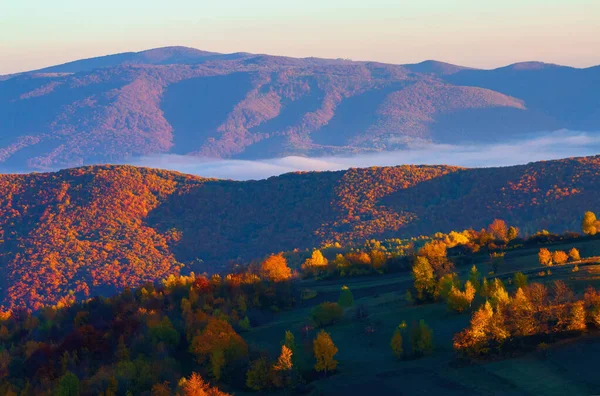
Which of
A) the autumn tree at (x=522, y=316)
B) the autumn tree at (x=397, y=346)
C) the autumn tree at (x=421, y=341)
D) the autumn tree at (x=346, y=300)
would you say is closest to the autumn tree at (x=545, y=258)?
the autumn tree at (x=346, y=300)

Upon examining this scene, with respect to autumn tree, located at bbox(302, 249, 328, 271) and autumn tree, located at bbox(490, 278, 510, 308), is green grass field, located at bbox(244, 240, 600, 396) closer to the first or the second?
autumn tree, located at bbox(490, 278, 510, 308)

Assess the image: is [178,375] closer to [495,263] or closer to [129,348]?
[129,348]

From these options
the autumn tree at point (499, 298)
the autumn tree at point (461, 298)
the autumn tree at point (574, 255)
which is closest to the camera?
the autumn tree at point (499, 298)

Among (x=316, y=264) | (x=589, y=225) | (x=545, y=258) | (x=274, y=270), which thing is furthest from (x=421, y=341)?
(x=316, y=264)

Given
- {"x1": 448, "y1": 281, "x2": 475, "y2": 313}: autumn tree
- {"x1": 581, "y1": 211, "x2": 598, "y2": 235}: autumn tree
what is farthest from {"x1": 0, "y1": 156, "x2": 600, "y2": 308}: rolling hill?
{"x1": 448, "y1": 281, "x2": 475, "y2": 313}: autumn tree

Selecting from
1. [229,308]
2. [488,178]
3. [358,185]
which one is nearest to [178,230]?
[358,185]

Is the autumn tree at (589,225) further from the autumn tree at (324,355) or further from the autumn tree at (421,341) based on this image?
the autumn tree at (324,355)

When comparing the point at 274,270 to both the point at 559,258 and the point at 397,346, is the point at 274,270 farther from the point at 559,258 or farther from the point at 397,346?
the point at 397,346
